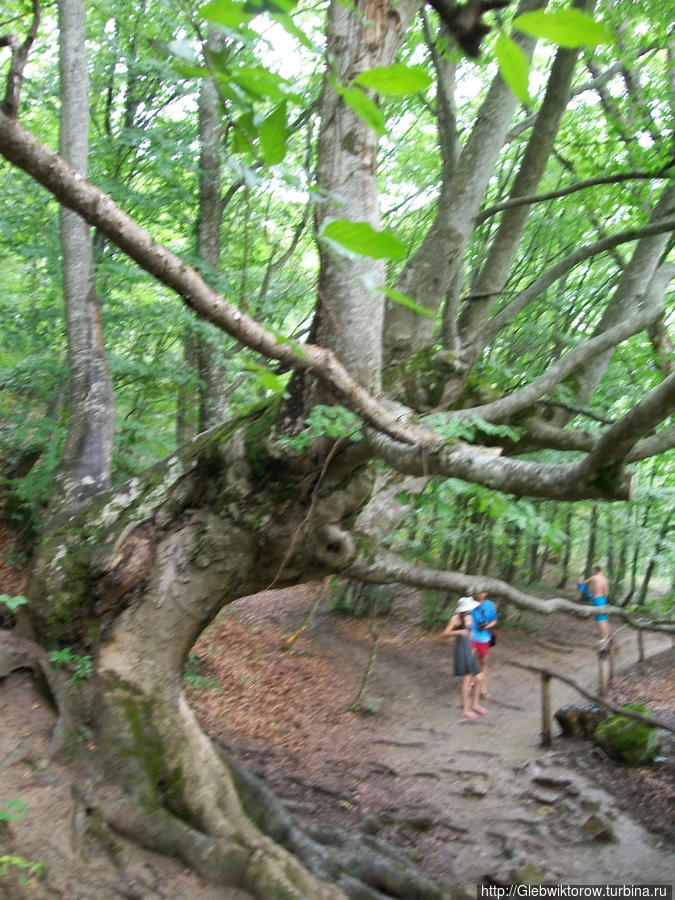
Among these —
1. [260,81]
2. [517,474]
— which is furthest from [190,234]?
[260,81]

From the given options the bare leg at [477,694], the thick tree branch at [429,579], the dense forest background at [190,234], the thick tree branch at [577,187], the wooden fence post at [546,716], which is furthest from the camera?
the bare leg at [477,694]

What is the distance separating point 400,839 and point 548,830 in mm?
1497

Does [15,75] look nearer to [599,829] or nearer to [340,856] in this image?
[340,856]

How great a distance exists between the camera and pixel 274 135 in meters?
1.07

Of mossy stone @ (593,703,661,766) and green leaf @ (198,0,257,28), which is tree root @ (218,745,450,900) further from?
green leaf @ (198,0,257,28)

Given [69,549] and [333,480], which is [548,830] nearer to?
[333,480]

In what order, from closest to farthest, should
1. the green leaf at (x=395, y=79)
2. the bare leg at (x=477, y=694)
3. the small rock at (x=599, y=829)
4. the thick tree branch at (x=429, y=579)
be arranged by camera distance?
the green leaf at (x=395, y=79), the thick tree branch at (x=429, y=579), the small rock at (x=599, y=829), the bare leg at (x=477, y=694)

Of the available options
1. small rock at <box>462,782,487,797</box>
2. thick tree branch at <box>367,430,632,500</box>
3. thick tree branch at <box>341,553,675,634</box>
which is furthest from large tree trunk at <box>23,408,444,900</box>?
small rock at <box>462,782,487,797</box>

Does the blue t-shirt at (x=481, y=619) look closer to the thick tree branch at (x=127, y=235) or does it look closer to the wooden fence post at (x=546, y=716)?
the wooden fence post at (x=546, y=716)

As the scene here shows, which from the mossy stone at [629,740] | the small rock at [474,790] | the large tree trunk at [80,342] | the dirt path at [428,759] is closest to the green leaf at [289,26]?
the large tree trunk at [80,342]

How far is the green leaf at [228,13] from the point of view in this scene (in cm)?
94

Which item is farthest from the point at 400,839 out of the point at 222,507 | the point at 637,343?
the point at 637,343

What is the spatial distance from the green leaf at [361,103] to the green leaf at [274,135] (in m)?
0.10

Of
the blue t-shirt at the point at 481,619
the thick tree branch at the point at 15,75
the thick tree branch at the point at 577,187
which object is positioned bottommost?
the blue t-shirt at the point at 481,619
